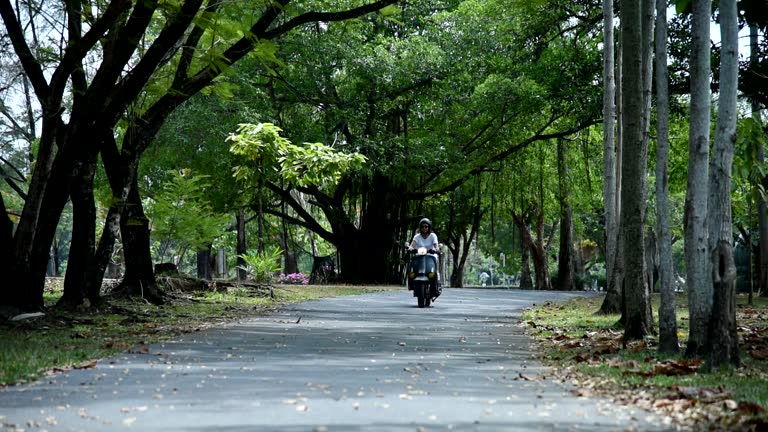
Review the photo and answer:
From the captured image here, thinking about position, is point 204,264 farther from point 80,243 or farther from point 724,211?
point 724,211

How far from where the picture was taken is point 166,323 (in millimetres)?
17141

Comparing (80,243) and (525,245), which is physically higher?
(525,245)

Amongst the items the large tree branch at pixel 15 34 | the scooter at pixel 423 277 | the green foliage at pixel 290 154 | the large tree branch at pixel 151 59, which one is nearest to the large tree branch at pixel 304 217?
the green foliage at pixel 290 154

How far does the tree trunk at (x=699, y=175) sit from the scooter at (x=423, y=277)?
1180cm

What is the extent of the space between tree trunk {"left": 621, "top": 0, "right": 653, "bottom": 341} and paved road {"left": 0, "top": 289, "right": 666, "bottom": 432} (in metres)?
1.66

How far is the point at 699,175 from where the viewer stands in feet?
37.2

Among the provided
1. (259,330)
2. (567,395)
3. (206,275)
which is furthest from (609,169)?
(206,275)

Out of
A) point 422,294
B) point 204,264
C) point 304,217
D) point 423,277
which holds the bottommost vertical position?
point 422,294

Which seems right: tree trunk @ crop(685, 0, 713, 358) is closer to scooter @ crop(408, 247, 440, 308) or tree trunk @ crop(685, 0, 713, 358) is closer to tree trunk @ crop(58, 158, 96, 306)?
tree trunk @ crop(58, 158, 96, 306)

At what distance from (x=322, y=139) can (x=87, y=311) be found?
1767 centimetres

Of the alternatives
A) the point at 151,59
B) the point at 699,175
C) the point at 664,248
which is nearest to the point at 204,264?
the point at 151,59

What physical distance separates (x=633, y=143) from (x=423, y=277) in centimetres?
996

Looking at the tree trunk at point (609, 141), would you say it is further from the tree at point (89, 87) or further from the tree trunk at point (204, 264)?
the tree trunk at point (204, 264)

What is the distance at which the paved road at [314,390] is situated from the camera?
7.17 meters
